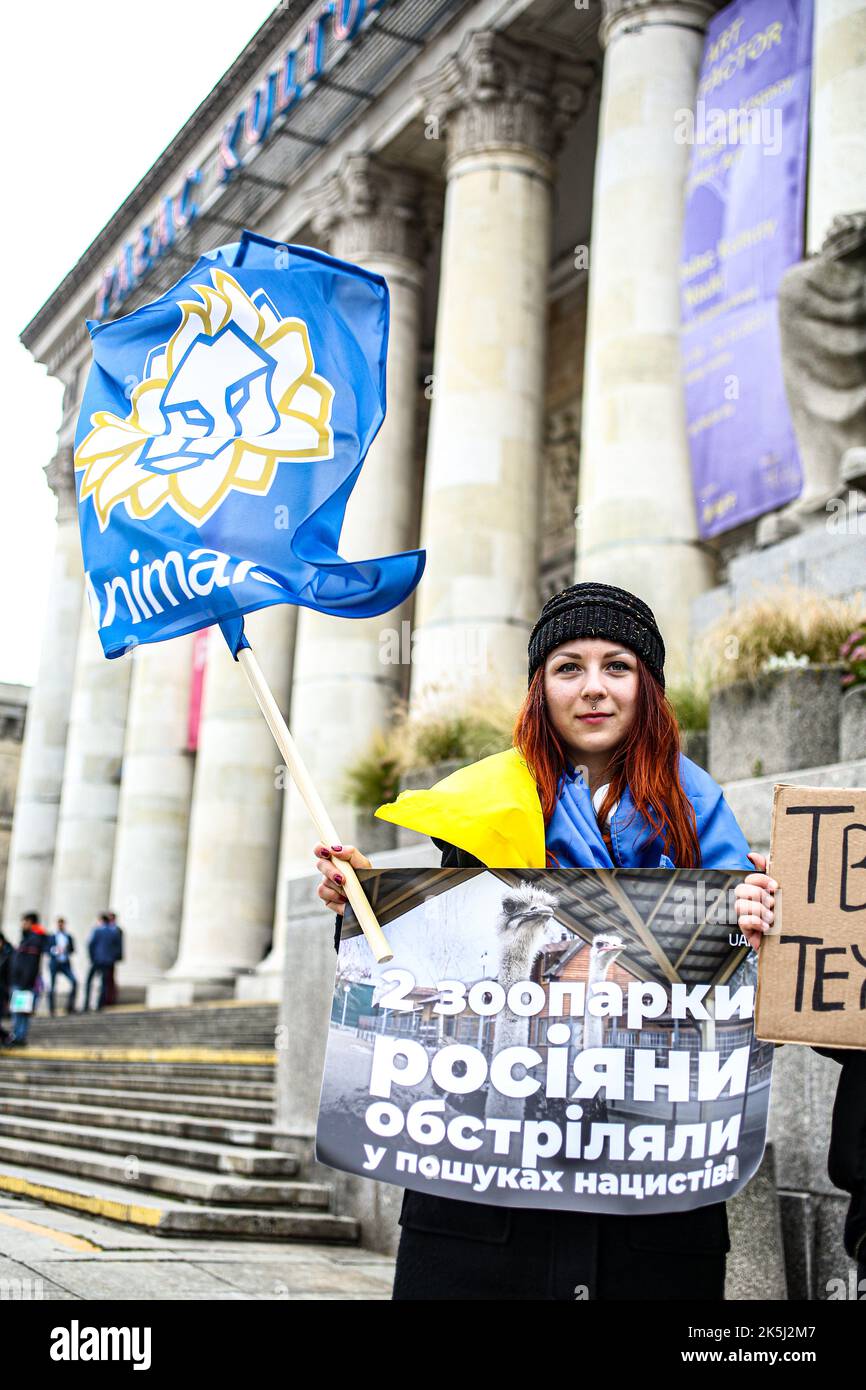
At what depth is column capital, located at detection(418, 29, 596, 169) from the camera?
70.4ft

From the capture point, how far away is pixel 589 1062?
3.24m

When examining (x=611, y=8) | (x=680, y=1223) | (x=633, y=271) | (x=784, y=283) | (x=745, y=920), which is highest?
(x=611, y=8)

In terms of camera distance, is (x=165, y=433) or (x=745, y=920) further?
(x=165, y=433)

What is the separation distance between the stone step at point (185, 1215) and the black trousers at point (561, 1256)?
5.04 metres

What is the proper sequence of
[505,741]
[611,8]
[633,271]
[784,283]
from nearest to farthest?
[505,741] → [784,283] → [633,271] → [611,8]

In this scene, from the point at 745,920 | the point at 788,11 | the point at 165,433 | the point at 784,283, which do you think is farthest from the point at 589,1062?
the point at 788,11

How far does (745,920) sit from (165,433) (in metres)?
2.26

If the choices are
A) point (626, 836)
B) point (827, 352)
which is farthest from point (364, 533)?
point (626, 836)

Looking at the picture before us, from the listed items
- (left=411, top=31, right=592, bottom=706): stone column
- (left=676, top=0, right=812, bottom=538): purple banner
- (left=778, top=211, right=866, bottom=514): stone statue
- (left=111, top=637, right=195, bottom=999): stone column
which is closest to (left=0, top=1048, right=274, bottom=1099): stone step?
(left=411, top=31, right=592, bottom=706): stone column

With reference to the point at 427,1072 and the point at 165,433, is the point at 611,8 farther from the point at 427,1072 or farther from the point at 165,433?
the point at 427,1072

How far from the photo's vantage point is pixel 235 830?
1086 inches

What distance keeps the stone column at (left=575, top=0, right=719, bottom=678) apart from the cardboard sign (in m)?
12.2

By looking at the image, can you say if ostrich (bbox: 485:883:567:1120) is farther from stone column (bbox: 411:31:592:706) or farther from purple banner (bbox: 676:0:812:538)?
stone column (bbox: 411:31:592:706)

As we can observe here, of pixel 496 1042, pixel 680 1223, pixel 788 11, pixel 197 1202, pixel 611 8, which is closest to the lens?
pixel 680 1223
